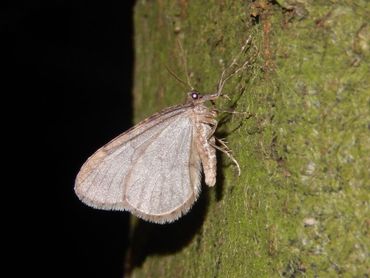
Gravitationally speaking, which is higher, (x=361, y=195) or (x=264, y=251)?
(x=361, y=195)

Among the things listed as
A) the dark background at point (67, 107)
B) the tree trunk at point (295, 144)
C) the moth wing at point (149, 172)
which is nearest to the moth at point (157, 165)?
the moth wing at point (149, 172)

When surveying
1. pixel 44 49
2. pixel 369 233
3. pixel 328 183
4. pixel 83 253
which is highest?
pixel 328 183

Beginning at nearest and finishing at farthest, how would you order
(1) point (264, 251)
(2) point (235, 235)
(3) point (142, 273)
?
(1) point (264, 251), (2) point (235, 235), (3) point (142, 273)

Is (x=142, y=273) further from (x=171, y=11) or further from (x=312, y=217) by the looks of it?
(x=312, y=217)

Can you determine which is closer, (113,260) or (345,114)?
(345,114)

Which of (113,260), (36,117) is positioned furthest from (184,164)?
(36,117)

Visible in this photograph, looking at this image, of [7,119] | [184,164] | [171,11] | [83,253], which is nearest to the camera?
[184,164]

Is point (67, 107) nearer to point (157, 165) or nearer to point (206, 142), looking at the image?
point (157, 165)
